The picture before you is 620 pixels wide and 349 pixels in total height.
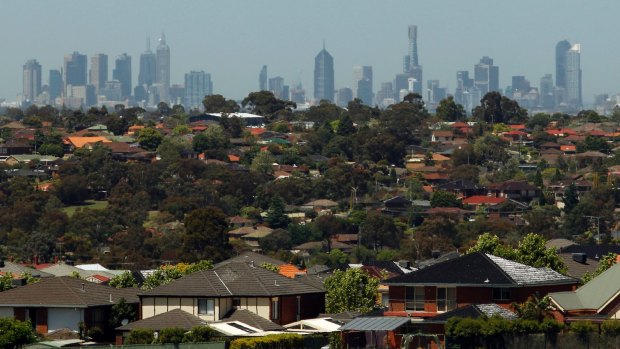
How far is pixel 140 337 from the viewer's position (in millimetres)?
45594

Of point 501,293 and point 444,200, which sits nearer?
point 501,293

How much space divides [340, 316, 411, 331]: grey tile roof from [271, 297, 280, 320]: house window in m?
4.91

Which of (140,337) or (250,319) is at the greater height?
(250,319)

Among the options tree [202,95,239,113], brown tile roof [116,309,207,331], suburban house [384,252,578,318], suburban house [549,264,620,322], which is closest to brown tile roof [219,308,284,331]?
brown tile roof [116,309,207,331]

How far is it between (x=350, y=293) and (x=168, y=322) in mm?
11967

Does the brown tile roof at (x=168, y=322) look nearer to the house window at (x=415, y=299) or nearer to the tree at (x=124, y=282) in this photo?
the house window at (x=415, y=299)

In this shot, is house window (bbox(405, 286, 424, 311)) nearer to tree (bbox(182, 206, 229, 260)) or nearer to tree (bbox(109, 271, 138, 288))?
tree (bbox(109, 271, 138, 288))

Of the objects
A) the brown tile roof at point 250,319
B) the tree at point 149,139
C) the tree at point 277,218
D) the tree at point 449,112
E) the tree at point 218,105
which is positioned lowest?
the brown tile roof at point 250,319

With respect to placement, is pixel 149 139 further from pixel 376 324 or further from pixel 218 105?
pixel 376 324

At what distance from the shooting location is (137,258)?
101 metres

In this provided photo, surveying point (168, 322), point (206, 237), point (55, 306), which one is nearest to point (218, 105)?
point (206, 237)

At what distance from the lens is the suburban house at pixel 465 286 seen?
46344mm

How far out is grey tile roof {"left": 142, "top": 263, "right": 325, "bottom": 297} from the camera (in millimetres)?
49469

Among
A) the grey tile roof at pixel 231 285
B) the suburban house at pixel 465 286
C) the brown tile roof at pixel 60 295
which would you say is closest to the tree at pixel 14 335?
the brown tile roof at pixel 60 295
